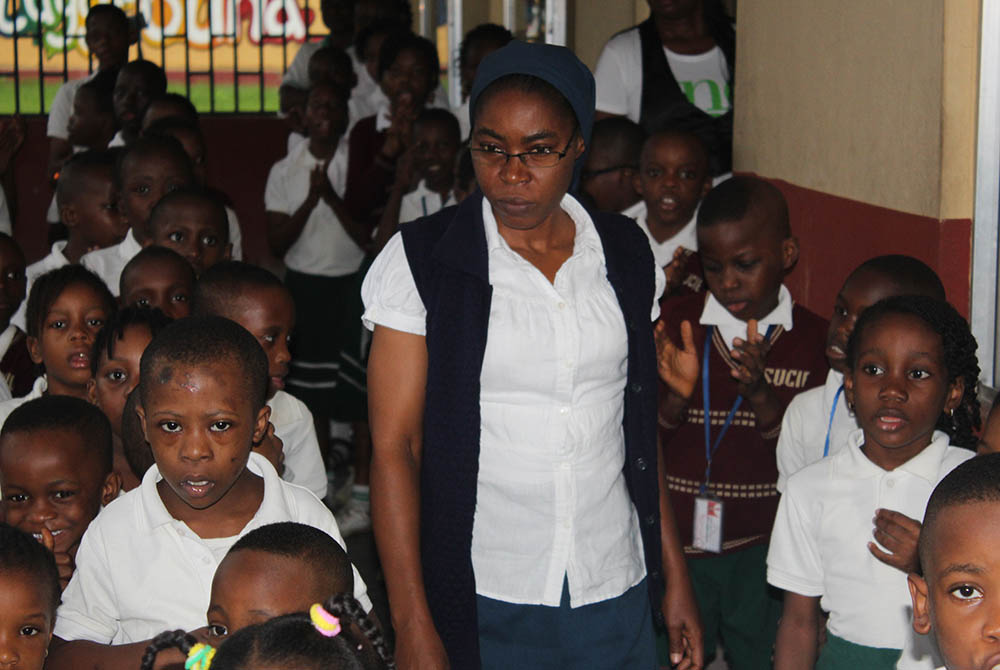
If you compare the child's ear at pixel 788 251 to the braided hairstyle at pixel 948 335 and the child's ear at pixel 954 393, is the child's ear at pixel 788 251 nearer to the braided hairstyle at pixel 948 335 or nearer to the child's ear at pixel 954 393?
the braided hairstyle at pixel 948 335

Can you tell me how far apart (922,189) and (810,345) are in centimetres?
54

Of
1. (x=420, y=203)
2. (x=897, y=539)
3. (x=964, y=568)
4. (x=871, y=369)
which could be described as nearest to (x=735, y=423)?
(x=871, y=369)

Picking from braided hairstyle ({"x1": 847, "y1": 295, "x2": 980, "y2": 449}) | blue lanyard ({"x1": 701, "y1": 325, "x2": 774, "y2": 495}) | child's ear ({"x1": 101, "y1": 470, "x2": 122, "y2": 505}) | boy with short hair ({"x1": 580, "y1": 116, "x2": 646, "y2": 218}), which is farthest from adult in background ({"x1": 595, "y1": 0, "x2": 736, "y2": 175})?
child's ear ({"x1": 101, "y1": 470, "x2": 122, "y2": 505})

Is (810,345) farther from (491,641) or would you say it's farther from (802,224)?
(491,641)

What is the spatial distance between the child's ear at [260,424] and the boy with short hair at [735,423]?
1.24 metres

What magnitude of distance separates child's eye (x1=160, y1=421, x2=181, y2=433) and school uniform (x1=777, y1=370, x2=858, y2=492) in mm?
1605

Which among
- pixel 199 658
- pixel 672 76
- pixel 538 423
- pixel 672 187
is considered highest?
pixel 672 76

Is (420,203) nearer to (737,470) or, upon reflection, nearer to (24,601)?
(737,470)

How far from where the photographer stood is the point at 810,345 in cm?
361

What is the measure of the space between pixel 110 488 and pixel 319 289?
11.7ft

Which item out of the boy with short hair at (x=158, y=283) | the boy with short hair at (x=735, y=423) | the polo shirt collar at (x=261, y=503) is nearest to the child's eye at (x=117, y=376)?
the boy with short hair at (x=158, y=283)

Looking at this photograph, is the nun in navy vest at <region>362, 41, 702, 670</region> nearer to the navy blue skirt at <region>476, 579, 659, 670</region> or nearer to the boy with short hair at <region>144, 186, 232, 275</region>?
the navy blue skirt at <region>476, 579, 659, 670</region>

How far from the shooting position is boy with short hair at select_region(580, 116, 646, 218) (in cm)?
495

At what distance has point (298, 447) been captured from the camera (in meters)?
3.52
